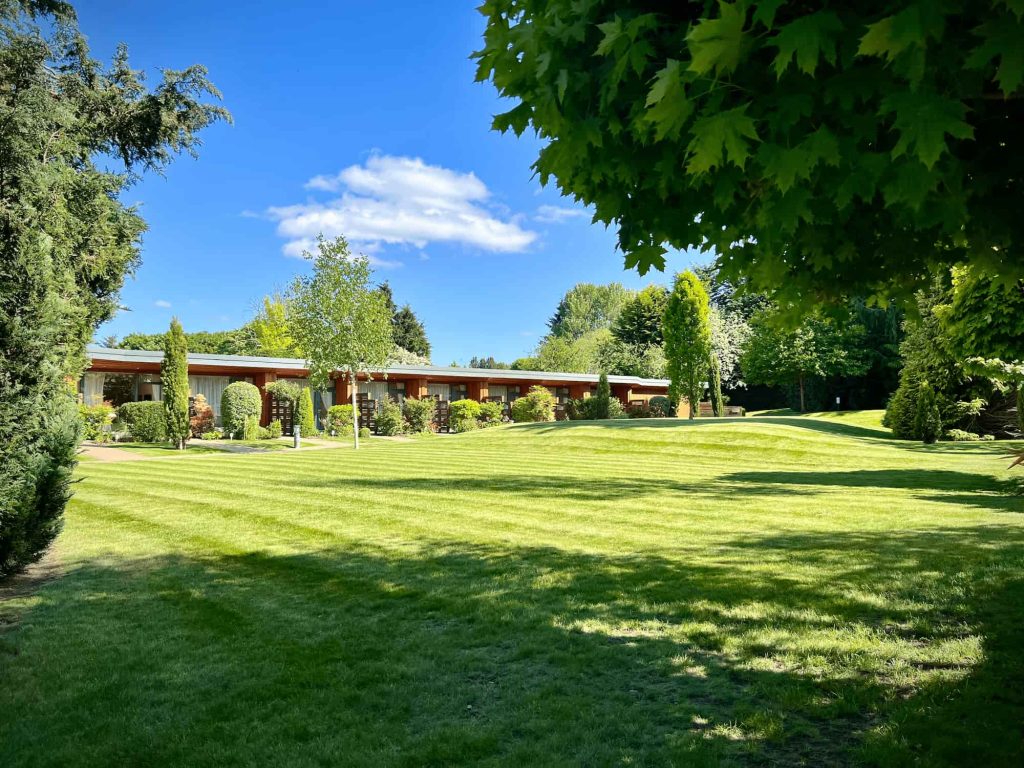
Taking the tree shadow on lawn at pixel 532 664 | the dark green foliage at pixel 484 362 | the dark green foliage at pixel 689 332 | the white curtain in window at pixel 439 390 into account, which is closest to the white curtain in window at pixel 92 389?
the white curtain in window at pixel 439 390

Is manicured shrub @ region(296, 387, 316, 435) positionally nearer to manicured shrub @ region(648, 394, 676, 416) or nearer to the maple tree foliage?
manicured shrub @ region(648, 394, 676, 416)

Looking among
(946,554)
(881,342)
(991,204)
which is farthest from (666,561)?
(881,342)

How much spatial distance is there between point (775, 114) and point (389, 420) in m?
29.4

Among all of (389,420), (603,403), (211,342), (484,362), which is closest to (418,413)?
(389,420)

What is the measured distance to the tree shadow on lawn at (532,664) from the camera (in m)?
2.94

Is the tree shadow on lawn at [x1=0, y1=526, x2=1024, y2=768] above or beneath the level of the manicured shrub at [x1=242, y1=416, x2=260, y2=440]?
beneath

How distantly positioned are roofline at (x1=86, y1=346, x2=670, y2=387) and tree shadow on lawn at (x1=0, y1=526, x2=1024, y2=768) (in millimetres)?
18905

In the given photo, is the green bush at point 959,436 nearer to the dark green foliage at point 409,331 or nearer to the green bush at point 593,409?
the green bush at point 593,409

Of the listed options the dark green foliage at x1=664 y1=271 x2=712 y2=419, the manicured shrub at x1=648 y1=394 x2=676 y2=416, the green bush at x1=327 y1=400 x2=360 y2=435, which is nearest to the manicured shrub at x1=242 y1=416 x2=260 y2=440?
the green bush at x1=327 y1=400 x2=360 y2=435

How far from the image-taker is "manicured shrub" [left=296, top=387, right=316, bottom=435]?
28.0 meters

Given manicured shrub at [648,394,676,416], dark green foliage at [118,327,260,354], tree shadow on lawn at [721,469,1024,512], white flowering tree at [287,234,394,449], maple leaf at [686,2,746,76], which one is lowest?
tree shadow on lawn at [721,469,1024,512]

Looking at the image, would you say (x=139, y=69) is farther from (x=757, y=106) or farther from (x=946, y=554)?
(x=946, y=554)

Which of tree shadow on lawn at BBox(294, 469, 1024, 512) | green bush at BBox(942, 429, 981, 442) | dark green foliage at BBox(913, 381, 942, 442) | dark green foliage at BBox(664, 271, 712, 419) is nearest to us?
tree shadow on lawn at BBox(294, 469, 1024, 512)

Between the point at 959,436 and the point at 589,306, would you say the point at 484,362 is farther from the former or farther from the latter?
the point at 959,436
